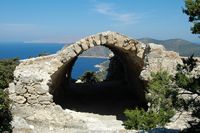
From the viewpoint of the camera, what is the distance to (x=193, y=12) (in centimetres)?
1009

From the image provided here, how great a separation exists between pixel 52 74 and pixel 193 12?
412 inches

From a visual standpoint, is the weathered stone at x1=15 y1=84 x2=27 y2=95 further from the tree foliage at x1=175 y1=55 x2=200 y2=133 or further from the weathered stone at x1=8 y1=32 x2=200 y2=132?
the tree foliage at x1=175 y1=55 x2=200 y2=133

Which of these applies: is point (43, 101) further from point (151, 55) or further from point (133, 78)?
point (133, 78)

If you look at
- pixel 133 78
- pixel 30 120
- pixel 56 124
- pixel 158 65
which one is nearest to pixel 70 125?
pixel 56 124

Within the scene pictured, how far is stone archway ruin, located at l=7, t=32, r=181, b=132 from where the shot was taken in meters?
18.2

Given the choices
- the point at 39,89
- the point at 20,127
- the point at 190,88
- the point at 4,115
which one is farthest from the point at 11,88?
the point at 190,88

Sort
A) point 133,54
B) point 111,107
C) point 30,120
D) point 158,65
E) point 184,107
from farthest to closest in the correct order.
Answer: point 111,107
point 133,54
point 158,65
point 30,120
point 184,107

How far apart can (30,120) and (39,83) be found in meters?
1.65

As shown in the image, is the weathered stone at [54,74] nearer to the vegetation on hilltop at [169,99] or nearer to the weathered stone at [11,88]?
the weathered stone at [11,88]

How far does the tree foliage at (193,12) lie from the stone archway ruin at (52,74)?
8.77 meters

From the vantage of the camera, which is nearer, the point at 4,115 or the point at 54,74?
the point at 4,115

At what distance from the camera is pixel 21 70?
63.5 ft

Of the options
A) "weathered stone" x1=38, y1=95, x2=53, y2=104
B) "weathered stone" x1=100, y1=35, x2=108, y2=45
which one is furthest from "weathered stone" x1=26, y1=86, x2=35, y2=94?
"weathered stone" x1=100, y1=35, x2=108, y2=45

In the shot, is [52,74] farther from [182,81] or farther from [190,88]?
[190,88]
